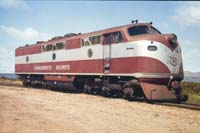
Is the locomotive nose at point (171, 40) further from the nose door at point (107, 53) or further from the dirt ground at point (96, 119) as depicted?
the dirt ground at point (96, 119)

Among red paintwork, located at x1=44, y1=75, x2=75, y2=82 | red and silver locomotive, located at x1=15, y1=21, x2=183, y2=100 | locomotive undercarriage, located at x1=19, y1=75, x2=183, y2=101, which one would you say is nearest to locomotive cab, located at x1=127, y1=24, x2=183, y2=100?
red and silver locomotive, located at x1=15, y1=21, x2=183, y2=100

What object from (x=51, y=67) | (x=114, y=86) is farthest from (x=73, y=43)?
(x=114, y=86)

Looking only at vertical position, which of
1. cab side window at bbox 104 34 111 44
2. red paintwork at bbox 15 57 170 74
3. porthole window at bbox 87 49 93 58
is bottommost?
red paintwork at bbox 15 57 170 74

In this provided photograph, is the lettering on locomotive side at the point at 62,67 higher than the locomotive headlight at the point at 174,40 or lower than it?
lower

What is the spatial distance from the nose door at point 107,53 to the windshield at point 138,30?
171 cm

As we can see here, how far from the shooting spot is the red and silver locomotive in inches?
623

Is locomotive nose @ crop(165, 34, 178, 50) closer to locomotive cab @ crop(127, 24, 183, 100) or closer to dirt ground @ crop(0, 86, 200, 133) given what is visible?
locomotive cab @ crop(127, 24, 183, 100)

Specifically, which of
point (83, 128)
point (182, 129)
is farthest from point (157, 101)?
point (83, 128)

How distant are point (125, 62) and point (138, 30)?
2.00 m

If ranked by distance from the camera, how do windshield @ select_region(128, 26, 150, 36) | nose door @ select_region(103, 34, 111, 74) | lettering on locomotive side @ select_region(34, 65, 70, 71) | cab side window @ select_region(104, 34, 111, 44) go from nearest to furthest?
windshield @ select_region(128, 26, 150, 36)
nose door @ select_region(103, 34, 111, 74)
cab side window @ select_region(104, 34, 111, 44)
lettering on locomotive side @ select_region(34, 65, 70, 71)

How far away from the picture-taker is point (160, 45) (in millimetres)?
15867

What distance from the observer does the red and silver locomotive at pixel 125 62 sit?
623 inches

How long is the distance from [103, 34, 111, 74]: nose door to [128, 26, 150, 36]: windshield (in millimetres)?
1707

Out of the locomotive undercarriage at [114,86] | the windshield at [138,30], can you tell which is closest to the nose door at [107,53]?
the locomotive undercarriage at [114,86]
